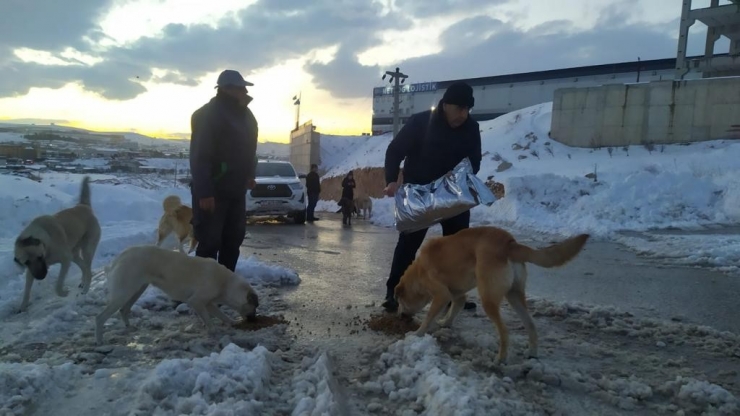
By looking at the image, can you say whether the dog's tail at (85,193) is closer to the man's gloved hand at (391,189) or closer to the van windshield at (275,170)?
the man's gloved hand at (391,189)

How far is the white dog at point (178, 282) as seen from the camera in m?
3.80

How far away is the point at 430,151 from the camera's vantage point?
464 centimetres

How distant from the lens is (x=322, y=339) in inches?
154

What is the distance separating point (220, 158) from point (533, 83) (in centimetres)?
4527

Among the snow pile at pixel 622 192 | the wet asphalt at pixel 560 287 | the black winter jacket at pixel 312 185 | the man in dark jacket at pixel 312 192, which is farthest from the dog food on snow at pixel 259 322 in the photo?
the black winter jacket at pixel 312 185

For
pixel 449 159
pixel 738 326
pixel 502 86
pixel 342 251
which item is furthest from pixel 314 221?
pixel 502 86

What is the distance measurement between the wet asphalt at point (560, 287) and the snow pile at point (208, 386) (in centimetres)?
89

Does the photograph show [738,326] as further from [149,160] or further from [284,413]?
[149,160]

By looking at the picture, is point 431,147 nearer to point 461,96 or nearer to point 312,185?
point 461,96

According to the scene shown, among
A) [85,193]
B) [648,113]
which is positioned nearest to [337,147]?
[648,113]

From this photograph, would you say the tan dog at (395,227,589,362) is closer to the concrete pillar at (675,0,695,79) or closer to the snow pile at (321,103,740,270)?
the snow pile at (321,103,740,270)

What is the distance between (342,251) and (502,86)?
139 feet

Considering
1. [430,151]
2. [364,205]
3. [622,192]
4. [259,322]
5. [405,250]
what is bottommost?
[364,205]

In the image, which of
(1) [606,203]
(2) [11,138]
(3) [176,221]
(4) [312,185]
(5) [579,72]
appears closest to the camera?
(3) [176,221]
